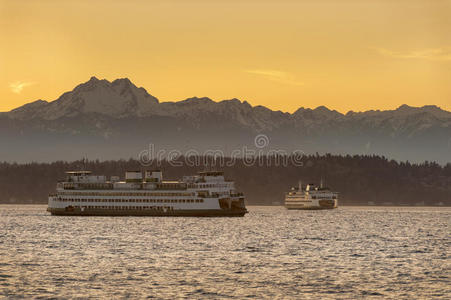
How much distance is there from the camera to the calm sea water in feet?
246

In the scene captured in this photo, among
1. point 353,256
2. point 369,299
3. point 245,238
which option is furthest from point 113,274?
point 245,238

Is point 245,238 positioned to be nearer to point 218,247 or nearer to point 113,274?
point 218,247

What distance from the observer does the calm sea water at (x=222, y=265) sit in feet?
246

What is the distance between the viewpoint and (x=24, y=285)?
77.6m

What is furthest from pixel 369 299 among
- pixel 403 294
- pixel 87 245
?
pixel 87 245

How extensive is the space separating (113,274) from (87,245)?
131 ft

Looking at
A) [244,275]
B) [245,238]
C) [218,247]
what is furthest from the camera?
[245,238]

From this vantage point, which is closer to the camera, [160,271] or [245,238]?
[160,271]

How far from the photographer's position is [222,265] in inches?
3809

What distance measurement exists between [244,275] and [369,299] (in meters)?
19.1

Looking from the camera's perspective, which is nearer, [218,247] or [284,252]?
[284,252]

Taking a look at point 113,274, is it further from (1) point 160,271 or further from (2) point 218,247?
(2) point 218,247

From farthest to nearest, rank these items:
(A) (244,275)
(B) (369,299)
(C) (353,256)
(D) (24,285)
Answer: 1. (C) (353,256)
2. (A) (244,275)
3. (D) (24,285)
4. (B) (369,299)

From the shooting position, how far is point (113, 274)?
285ft
